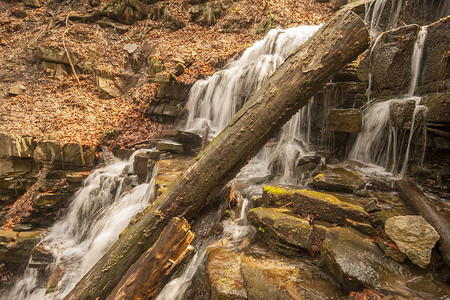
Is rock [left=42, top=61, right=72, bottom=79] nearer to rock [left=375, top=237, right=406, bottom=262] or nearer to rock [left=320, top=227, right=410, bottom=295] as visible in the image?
rock [left=320, top=227, right=410, bottom=295]

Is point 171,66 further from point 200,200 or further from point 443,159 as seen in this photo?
point 443,159

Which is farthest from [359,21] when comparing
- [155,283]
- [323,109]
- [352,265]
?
[155,283]

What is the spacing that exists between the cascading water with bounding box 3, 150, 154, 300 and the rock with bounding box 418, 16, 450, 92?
7008mm

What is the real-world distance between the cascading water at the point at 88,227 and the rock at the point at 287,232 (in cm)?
288

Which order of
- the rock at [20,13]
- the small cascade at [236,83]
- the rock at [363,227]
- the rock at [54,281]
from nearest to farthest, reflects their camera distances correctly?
the rock at [363,227] → the rock at [54,281] → the small cascade at [236,83] → the rock at [20,13]

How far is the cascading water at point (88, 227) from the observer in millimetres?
4418

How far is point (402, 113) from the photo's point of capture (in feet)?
13.4

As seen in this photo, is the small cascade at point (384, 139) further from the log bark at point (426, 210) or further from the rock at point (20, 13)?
the rock at point (20, 13)

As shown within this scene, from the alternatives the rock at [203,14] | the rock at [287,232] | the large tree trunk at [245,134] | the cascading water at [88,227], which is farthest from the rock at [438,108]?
the rock at [203,14]

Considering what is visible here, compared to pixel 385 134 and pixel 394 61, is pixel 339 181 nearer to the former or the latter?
pixel 385 134

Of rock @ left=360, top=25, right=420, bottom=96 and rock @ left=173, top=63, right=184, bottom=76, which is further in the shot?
rock @ left=173, top=63, right=184, bottom=76

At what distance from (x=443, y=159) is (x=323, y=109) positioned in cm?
273

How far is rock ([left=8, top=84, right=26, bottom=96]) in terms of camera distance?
370 inches

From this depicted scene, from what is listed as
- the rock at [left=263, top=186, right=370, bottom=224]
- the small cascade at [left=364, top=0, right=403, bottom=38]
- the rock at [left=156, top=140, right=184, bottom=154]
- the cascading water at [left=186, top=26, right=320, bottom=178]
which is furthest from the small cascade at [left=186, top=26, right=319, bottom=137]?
the rock at [left=263, top=186, right=370, bottom=224]
